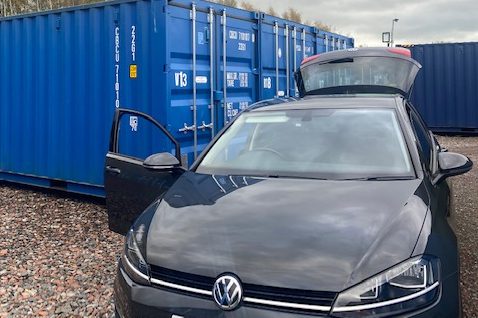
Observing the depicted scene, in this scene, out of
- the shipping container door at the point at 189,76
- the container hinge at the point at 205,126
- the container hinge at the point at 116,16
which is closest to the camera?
the shipping container door at the point at 189,76

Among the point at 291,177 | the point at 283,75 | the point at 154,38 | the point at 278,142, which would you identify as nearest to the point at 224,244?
the point at 291,177

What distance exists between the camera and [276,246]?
2.37 metres

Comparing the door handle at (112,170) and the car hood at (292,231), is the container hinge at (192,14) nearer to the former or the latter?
the door handle at (112,170)

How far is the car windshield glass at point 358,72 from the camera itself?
23.9ft

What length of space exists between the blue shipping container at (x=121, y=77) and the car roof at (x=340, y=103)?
2.27 m

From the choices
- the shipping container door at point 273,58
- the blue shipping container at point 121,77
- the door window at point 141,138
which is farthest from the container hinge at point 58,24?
the shipping container door at point 273,58

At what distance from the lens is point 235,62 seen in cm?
739

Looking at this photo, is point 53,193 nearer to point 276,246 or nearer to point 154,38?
point 154,38

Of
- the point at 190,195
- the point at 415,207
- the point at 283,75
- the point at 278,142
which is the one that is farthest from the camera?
the point at 283,75

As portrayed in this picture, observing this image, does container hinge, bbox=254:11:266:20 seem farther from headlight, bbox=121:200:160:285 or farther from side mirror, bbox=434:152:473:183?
headlight, bbox=121:200:160:285

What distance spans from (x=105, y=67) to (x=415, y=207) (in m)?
5.01

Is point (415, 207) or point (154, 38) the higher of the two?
point (154, 38)

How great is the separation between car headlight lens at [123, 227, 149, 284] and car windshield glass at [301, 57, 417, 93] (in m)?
4.88

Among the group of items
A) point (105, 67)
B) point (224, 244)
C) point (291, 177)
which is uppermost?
point (105, 67)
